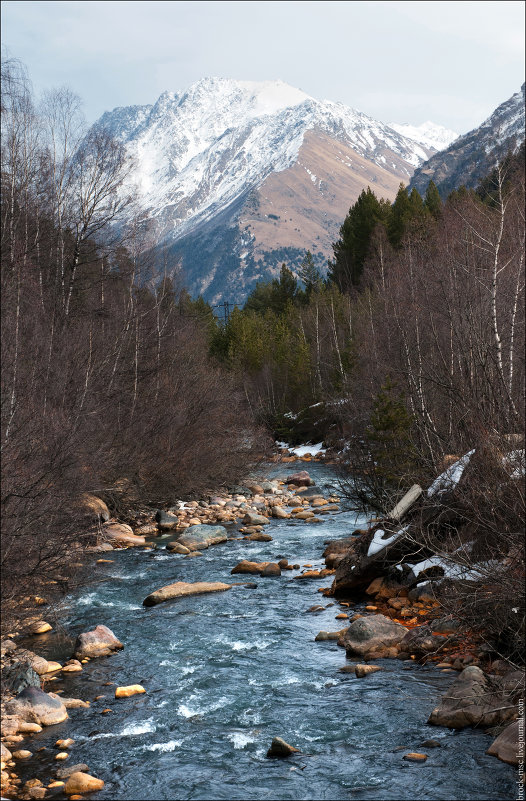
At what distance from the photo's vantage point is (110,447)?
1878cm

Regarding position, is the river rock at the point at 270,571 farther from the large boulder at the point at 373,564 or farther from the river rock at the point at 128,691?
the river rock at the point at 128,691

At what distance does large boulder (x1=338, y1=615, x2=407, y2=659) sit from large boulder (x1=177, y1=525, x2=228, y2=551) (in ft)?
23.1

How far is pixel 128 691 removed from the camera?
925 cm

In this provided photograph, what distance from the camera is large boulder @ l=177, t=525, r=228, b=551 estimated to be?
17.5 meters

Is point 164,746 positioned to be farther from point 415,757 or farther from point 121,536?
point 121,536

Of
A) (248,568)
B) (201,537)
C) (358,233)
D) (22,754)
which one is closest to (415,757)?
(22,754)

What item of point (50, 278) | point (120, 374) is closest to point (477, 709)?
point (120, 374)

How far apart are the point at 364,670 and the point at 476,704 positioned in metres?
1.96

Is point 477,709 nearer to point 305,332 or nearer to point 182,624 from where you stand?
point 182,624

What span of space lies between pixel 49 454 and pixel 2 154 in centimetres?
955

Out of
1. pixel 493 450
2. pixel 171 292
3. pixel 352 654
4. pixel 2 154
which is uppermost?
pixel 2 154

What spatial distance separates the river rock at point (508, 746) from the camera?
7.17m

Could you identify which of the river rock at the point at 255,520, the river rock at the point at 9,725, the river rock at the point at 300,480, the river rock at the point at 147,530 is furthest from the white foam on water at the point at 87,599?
the river rock at the point at 300,480

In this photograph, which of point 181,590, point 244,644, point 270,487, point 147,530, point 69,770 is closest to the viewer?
point 69,770
